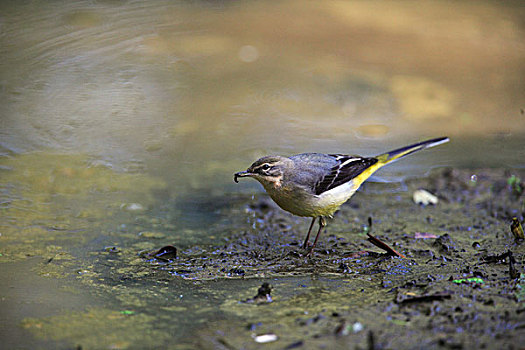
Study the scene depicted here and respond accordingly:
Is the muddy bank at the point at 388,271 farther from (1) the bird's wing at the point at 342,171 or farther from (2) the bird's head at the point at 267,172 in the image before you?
(2) the bird's head at the point at 267,172

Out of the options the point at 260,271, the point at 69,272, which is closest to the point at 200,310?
the point at 260,271

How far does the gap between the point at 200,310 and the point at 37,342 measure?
1255 mm

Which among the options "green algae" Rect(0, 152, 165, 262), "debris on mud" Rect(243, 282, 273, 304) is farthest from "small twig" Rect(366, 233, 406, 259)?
"green algae" Rect(0, 152, 165, 262)

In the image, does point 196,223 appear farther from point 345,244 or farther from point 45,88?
point 45,88

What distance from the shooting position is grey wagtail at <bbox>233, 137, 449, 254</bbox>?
20.2ft

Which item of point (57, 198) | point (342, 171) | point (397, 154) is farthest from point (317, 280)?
point (57, 198)

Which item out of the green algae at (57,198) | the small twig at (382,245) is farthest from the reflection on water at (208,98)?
the small twig at (382,245)

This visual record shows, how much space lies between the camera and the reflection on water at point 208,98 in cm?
754

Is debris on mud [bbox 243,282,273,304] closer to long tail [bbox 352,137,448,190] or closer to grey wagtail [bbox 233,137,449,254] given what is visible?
grey wagtail [bbox 233,137,449,254]

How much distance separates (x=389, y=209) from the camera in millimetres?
7414

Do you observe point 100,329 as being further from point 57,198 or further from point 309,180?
point 57,198

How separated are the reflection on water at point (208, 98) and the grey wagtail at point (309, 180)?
1129 mm

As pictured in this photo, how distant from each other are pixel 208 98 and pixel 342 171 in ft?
16.2

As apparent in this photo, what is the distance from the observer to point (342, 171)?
6.52m
